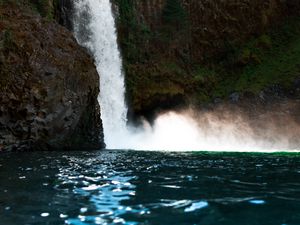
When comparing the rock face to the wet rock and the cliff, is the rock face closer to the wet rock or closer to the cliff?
the cliff

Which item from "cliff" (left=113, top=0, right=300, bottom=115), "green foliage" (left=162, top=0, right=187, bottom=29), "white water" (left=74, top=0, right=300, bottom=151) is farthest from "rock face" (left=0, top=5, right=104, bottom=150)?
"green foliage" (left=162, top=0, right=187, bottom=29)

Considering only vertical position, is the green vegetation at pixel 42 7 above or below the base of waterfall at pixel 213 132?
above

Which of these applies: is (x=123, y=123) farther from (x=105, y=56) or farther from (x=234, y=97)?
(x=234, y=97)

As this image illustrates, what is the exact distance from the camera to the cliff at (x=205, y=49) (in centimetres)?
3959

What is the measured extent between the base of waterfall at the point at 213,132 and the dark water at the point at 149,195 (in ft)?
66.1

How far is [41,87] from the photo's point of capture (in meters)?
24.3

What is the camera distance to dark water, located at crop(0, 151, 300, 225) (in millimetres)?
7711

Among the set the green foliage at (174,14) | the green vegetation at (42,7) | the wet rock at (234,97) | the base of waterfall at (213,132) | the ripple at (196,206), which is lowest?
the ripple at (196,206)

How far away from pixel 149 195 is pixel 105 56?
26.6 m

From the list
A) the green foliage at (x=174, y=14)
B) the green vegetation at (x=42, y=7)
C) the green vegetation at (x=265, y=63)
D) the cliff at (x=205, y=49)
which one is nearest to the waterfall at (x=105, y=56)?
the cliff at (x=205, y=49)

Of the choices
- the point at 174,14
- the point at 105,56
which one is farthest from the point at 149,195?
the point at 174,14

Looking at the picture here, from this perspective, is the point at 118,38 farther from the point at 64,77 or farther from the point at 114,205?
the point at 114,205

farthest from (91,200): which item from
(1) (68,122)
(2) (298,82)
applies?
(2) (298,82)

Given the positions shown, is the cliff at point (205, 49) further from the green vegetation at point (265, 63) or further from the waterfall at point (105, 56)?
the waterfall at point (105, 56)
